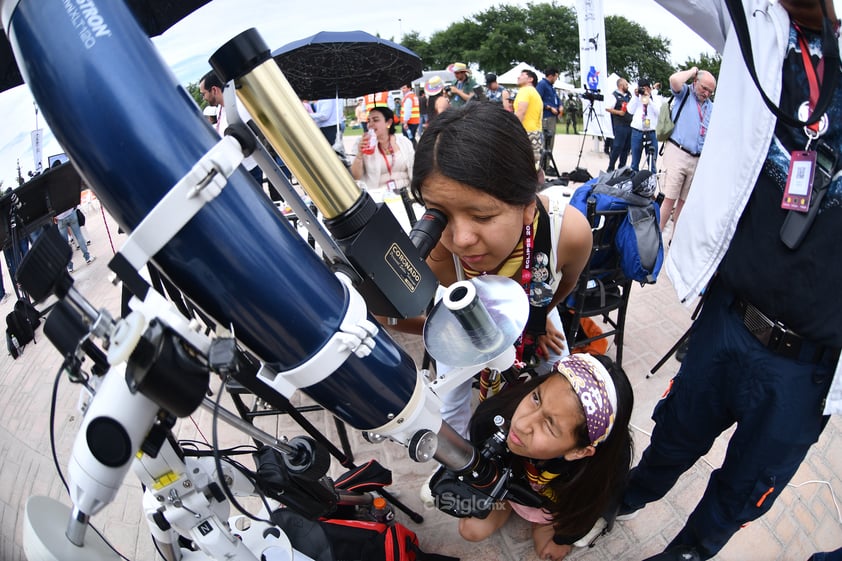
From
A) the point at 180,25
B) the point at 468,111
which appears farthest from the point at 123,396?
the point at 468,111

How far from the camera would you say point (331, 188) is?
76 cm

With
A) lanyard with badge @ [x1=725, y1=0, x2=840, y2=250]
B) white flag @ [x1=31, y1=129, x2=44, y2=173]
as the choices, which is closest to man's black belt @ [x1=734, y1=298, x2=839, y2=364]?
lanyard with badge @ [x1=725, y1=0, x2=840, y2=250]

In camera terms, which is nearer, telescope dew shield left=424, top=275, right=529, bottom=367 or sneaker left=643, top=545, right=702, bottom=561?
telescope dew shield left=424, top=275, right=529, bottom=367

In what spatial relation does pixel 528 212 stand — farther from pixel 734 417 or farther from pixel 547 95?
pixel 547 95

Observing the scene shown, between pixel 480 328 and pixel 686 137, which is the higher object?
pixel 480 328

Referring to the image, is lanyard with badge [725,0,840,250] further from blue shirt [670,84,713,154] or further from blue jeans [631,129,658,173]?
blue jeans [631,129,658,173]

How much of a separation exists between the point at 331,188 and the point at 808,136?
132cm

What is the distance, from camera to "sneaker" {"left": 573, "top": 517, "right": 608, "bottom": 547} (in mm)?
2070

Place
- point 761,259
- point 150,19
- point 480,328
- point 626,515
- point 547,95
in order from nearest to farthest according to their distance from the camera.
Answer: point 150,19, point 480,328, point 761,259, point 626,515, point 547,95

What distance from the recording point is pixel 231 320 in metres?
0.68

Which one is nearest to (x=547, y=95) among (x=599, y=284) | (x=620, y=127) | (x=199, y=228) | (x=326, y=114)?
(x=620, y=127)

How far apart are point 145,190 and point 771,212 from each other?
61.6 inches

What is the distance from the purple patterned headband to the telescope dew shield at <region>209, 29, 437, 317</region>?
897 mm

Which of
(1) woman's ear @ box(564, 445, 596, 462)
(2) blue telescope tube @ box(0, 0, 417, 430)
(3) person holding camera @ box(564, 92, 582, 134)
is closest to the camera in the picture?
(2) blue telescope tube @ box(0, 0, 417, 430)
